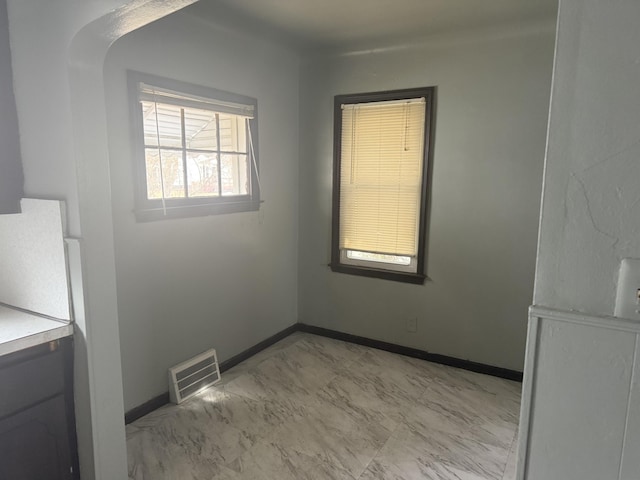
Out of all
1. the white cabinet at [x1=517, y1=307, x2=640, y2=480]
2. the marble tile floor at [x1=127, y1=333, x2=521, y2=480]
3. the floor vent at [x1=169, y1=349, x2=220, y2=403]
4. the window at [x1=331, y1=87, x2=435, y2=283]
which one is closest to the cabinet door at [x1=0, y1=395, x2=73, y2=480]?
the marble tile floor at [x1=127, y1=333, x2=521, y2=480]

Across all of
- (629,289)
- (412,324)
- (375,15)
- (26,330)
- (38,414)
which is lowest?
(412,324)

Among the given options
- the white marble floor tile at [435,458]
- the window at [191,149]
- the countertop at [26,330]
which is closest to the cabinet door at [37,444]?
the countertop at [26,330]

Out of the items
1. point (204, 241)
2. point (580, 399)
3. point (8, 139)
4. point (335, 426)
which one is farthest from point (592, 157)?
point (204, 241)

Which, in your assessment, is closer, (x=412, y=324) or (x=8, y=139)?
(x=8, y=139)

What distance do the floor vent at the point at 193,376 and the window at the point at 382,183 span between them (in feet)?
4.33

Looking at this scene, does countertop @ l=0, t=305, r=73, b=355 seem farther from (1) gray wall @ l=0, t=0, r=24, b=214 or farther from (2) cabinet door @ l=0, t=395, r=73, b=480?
(1) gray wall @ l=0, t=0, r=24, b=214

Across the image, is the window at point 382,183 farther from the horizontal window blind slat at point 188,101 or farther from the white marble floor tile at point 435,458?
the white marble floor tile at point 435,458

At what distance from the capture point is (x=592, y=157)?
78cm

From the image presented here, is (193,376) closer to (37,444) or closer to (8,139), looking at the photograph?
(37,444)

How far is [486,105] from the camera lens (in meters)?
2.91

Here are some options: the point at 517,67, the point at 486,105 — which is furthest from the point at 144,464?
the point at 517,67

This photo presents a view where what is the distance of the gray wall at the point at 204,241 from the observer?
2.34 m

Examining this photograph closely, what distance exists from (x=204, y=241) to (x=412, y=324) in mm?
1753

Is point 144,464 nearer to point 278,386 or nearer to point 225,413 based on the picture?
point 225,413
